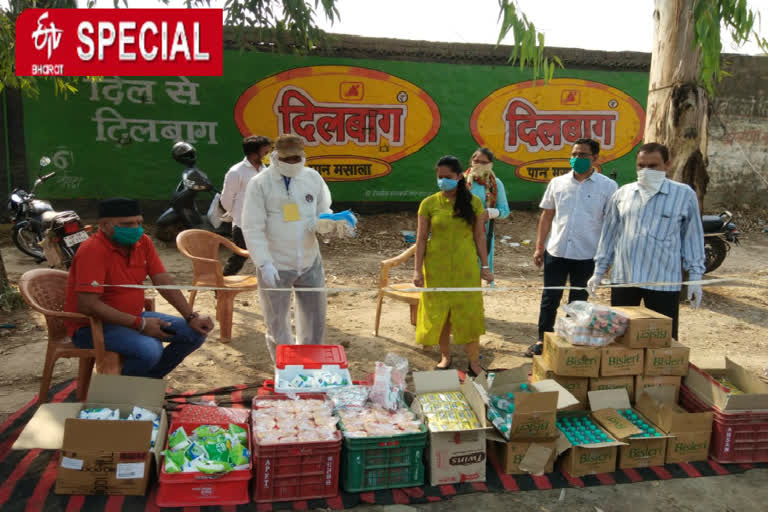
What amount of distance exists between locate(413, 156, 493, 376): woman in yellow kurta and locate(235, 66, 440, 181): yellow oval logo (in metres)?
6.04

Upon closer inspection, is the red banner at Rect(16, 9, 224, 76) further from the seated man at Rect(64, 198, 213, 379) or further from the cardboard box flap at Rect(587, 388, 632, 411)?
the cardboard box flap at Rect(587, 388, 632, 411)

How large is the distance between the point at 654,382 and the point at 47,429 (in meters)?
3.37

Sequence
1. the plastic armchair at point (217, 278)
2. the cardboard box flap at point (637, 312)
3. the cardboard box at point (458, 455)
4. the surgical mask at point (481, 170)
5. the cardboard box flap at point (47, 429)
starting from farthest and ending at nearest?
the surgical mask at point (481, 170) → the plastic armchair at point (217, 278) → the cardboard box flap at point (637, 312) → the cardboard box at point (458, 455) → the cardboard box flap at point (47, 429)

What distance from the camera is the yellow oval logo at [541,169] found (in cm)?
1107

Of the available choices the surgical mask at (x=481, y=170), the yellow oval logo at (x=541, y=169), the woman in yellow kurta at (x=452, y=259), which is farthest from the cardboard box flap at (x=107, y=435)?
the yellow oval logo at (x=541, y=169)

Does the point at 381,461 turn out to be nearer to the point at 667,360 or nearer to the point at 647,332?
the point at 647,332

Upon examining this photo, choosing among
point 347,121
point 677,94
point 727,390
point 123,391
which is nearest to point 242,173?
point 123,391

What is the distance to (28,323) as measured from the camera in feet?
18.5

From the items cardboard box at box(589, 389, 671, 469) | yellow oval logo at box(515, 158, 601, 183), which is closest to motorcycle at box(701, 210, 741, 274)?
yellow oval logo at box(515, 158, 601, 183)

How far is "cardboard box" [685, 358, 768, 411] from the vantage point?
3.30 meters

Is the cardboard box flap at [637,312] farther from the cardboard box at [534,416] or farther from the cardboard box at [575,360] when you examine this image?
the cardboard box at [534,416]

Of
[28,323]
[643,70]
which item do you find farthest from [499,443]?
[643,70]

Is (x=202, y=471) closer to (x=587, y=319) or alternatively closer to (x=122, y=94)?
(x=587, y=319)

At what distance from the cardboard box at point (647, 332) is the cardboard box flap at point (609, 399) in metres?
0.30
